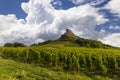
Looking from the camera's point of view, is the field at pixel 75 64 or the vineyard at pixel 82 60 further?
the vineyard at pixel 82 60

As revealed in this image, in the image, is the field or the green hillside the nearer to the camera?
the green hillside

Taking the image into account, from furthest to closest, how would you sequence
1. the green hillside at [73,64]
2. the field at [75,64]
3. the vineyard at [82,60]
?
the vineyard at [82,60] < the field at [75,64] < the green hillside at [73,64]

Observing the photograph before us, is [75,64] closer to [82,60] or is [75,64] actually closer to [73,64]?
[73,64]

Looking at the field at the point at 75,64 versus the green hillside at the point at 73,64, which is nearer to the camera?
the green hillside at the point at 73,64

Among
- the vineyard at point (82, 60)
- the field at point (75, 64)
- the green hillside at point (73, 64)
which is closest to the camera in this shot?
the green hillside at point (73, 64)

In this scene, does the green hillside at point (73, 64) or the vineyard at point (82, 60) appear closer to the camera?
the green hillside at point (73, 64)

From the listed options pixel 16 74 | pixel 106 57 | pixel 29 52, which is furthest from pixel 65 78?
pixel 29 52

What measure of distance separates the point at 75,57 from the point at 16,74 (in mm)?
16831

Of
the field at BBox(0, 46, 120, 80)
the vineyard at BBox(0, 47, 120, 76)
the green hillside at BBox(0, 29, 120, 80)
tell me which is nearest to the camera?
the green hillside at BBox(0, 29, 120, 80)

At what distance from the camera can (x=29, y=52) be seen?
5425 cm

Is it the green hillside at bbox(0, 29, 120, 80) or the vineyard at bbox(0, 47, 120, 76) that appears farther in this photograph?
the vineyard at bbox(0, 47, 120, 76)

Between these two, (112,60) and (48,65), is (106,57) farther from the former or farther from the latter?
(48,65)

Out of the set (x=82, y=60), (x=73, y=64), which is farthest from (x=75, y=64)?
(x=82, y=60)

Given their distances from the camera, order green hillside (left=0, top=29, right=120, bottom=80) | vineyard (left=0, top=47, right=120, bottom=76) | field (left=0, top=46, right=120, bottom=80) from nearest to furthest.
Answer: green hillside (left=0, top=29, right=120, bottom=80), field (left=0, top=46, right=120, bottom=80), vineyard (left=0, top=47, right=120, bottom=76)
